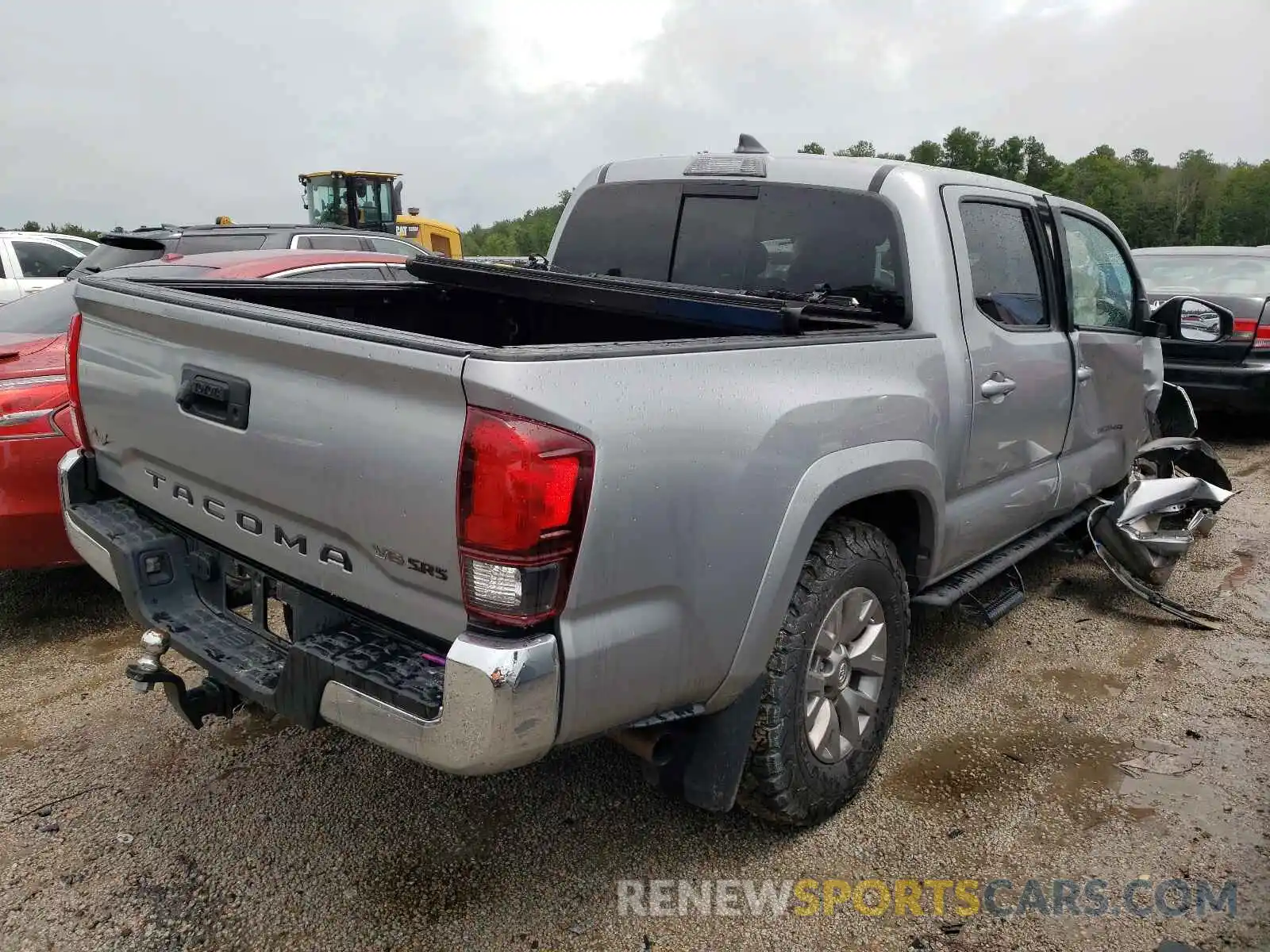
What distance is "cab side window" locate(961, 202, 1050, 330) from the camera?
3.33 meters

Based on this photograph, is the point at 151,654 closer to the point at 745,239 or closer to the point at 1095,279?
the point at 745,239

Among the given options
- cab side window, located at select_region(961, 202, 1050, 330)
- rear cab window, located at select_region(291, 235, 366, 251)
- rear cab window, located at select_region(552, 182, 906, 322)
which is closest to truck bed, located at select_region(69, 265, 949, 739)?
rear cab window, located at select_region(552, 182, 906, 322)

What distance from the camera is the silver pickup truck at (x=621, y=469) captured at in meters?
1.80

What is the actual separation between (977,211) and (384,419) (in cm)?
254

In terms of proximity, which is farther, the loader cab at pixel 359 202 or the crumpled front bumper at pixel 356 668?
the loader cab at pixel 359 202

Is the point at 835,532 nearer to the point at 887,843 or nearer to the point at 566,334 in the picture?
the point at 887,843

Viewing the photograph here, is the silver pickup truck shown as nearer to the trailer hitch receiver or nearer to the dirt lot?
the trailer hitch receiver

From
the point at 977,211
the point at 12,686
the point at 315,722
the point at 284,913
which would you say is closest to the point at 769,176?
the point at 977,211

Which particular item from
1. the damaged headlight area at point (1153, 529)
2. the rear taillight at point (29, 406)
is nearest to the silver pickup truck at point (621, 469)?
the damaged headlight area at point (1153, 529)

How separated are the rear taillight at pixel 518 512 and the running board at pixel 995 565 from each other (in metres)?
1.80

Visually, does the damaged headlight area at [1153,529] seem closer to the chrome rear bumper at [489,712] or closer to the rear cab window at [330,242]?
the chrome rear bumper at [489,712]

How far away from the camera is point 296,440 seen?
2.04 metres

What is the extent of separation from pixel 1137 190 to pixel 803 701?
212 ft

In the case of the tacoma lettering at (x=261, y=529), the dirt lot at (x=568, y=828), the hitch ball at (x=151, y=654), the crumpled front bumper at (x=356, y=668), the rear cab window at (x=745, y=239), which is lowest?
the dirt lot at (x=568, y=828)
